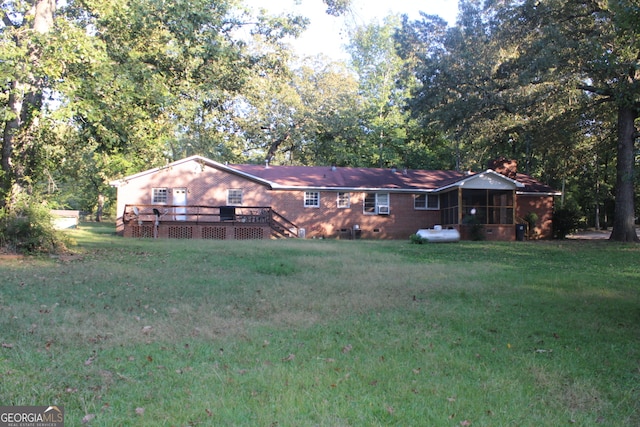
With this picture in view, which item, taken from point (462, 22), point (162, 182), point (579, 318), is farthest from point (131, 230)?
point (579, 318)

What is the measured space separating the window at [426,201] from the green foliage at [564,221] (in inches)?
271

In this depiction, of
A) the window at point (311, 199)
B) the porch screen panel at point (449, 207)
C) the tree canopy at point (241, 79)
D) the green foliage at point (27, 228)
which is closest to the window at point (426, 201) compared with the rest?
the porch screen panel at point (449, 207)

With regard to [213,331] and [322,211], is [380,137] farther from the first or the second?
[213,331]

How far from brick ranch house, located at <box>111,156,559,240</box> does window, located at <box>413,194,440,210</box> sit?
0.06 meters

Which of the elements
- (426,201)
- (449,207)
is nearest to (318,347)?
(449,207)

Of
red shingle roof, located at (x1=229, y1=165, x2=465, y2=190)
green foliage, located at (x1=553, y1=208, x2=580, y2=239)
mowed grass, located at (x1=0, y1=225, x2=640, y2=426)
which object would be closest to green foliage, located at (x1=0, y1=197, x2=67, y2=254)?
mowed grass, located at (x1=0, y1=225, x2=640, y2=426)

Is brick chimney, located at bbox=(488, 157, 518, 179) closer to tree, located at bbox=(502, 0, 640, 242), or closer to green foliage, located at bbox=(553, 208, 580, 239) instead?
green foliage, located at bbox=(553, 208, 580, 239)

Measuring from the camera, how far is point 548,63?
16.3 m

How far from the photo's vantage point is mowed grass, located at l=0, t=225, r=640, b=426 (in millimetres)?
3861

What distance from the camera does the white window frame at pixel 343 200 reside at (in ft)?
90.4

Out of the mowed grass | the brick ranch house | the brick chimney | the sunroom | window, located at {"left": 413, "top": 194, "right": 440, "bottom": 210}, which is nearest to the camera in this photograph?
the mowed grass

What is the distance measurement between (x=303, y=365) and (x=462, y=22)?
18.4 metres

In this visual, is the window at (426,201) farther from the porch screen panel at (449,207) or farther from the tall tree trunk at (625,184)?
the tall tree trunk at (625,184)

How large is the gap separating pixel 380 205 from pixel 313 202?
4.03 meters
